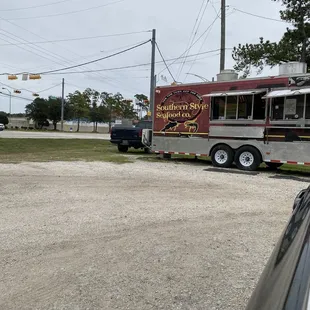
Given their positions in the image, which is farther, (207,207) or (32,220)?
(207,207)

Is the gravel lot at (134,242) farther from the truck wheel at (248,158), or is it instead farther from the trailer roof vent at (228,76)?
the trailer roof vent at (228,76)

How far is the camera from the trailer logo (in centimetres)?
1293

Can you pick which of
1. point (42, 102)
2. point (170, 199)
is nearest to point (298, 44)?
point (170, 199)

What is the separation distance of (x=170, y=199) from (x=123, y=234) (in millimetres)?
2341

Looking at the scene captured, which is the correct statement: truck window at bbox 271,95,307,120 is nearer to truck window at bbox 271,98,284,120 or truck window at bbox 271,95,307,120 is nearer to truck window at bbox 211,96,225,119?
truck window at bbox 271,98,284,120

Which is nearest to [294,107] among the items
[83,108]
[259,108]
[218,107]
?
[259,108]

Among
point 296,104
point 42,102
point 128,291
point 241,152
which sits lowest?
point 128,291

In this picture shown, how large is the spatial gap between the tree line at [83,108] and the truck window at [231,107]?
58059mm

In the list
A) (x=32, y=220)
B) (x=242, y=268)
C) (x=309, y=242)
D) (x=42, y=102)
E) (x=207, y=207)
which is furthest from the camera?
(x=42, y=102)

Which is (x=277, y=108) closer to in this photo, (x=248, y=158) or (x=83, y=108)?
(x=248, y=158)

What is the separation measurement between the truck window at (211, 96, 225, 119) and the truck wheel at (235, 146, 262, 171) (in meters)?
1.42

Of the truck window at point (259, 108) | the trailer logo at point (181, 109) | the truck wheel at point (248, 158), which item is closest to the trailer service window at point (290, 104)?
the truck window at point (259, 108)

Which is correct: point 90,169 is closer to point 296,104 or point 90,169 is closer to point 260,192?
point 260,192

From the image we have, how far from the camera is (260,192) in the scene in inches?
311
